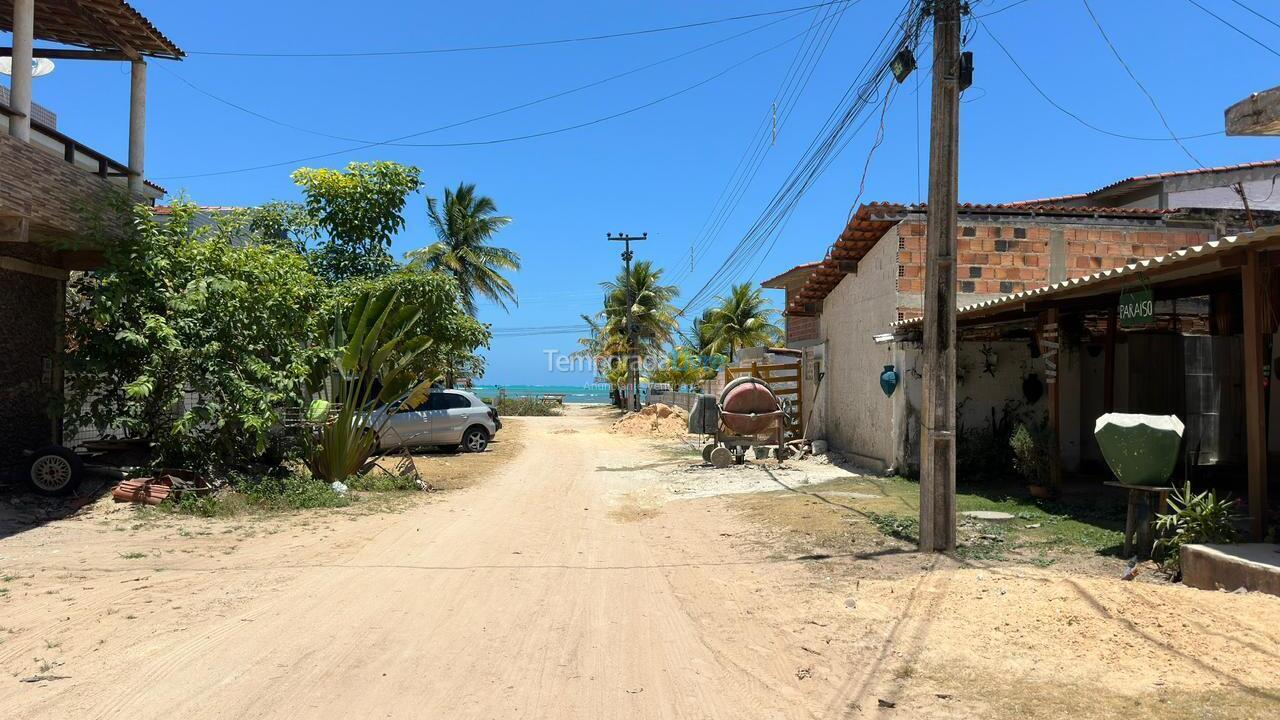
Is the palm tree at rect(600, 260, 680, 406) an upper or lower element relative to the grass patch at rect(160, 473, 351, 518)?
upper

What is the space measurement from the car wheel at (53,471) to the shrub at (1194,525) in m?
12.7

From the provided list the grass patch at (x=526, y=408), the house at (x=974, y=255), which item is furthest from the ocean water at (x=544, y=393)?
the house at (x=974, y=255)

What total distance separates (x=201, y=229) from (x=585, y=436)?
65.4 ft

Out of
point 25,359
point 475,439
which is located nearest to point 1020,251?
point 475,439

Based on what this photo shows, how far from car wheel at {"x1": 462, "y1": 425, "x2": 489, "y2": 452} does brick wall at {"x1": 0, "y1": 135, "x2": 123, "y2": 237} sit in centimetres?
1171

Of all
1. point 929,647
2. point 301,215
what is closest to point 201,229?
point 301,215

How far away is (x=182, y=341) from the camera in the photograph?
36.3 feet

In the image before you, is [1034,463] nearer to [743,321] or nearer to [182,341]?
[182,341]

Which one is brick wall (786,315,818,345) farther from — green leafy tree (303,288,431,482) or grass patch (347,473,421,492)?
grass patch (347,473,421,492)

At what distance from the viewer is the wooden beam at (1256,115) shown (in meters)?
6.69

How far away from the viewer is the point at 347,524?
10.6m

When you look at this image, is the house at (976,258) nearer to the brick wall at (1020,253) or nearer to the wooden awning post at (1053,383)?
the brick wall at (1020,253)

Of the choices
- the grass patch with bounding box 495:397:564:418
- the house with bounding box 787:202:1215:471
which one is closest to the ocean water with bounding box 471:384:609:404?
the grass patch with bounding box 495:397:564:418

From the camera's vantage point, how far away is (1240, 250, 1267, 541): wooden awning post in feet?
23.8
